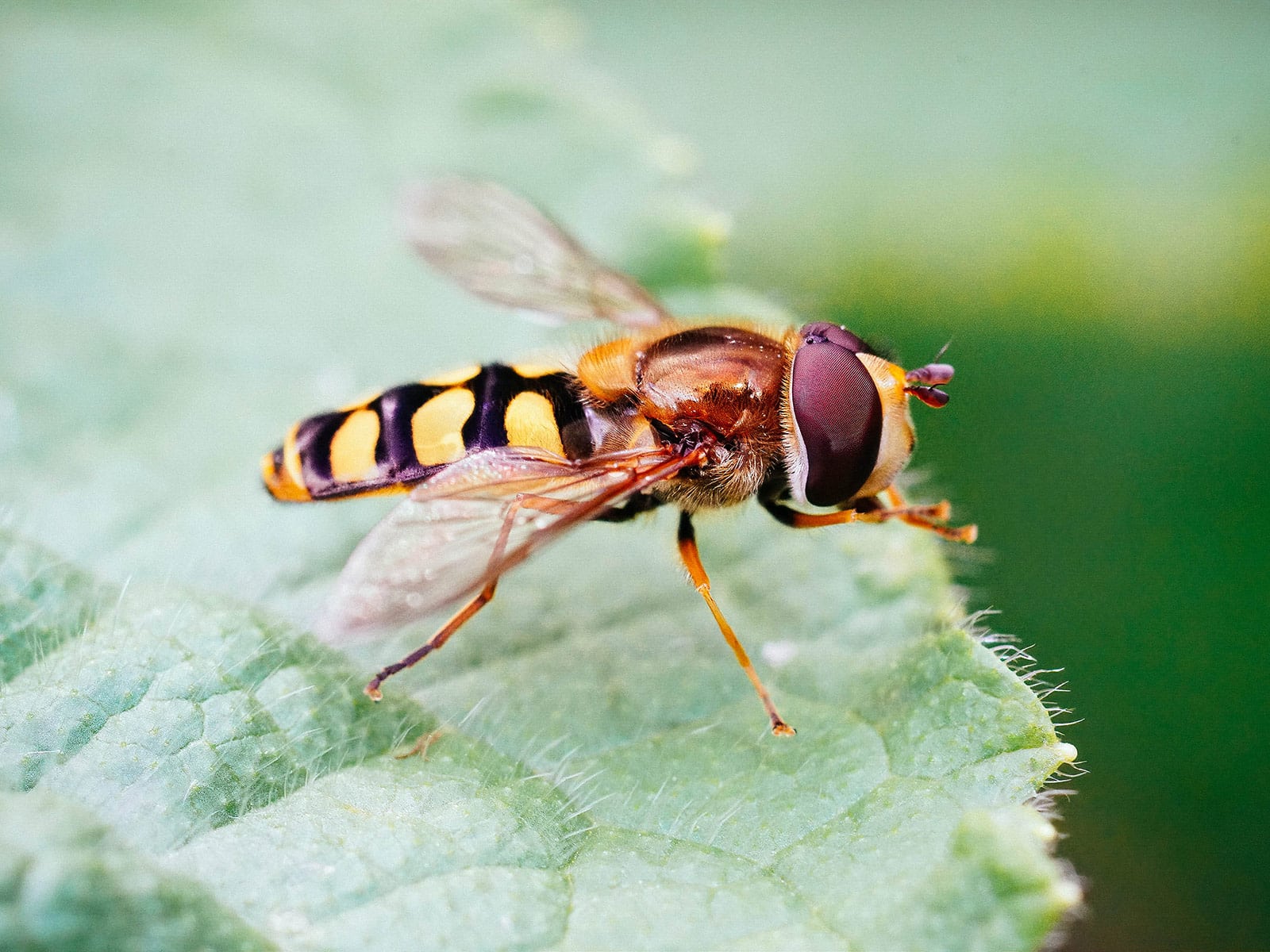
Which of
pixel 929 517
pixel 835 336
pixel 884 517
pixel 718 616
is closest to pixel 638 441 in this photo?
pixel 718 616

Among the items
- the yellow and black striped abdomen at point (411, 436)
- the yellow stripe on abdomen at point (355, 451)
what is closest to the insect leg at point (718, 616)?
the yellow and black striped abdomen at point (411, 436)

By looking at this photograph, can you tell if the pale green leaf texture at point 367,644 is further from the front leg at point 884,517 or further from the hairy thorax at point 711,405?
the hairy thorax at point 711,405

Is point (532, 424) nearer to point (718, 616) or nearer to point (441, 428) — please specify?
point (441, 428)

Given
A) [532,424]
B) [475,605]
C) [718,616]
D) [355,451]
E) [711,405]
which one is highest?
[711,405]

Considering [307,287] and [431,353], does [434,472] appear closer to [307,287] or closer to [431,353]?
[431,353]

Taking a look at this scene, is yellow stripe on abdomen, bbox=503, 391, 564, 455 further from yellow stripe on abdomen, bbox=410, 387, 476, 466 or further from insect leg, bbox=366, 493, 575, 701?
insect leg, bbox=366, 493, 575, 701

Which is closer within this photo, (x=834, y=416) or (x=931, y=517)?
(x=834, y=416)

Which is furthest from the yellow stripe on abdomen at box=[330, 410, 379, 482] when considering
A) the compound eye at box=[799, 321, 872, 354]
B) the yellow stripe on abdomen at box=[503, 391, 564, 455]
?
the compound eye at box=[799, 321, 872, 354]
